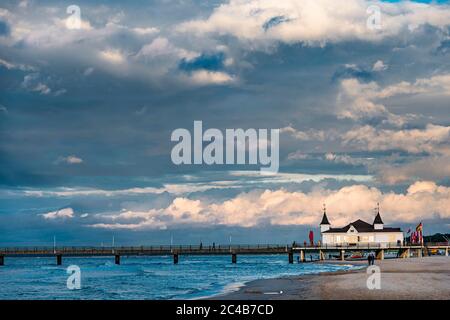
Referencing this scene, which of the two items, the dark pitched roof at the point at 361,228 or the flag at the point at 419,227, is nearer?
the flag at the point at 419,227

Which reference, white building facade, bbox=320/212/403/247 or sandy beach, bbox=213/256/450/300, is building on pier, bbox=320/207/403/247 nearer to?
white building facade, bbox=320/212/403/247

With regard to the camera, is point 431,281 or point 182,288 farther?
point 182,288

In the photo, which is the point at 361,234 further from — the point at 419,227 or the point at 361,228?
the point at 419,227

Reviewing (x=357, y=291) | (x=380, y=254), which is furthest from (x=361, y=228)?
(x=357, y=291)

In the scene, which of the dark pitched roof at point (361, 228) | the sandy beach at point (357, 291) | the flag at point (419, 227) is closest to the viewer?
the sandy beach at point (357, 291)

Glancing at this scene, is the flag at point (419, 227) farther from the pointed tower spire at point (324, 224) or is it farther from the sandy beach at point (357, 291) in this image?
the sandy beach at point (357, 291)

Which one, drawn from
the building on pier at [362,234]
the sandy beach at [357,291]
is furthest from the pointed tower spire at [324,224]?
the sandy beach at [357,291]

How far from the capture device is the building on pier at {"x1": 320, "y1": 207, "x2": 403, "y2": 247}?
12019cm

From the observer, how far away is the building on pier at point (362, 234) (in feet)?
394

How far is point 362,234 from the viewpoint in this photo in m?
122
